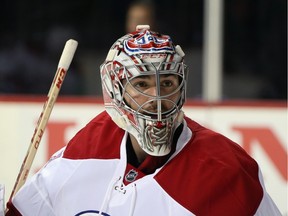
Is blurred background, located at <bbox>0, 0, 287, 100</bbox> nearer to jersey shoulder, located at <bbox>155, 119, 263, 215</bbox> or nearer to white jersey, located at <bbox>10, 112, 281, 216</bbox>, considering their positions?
white jersey, located at <bbox>10, 112, 281, 216</bbox>

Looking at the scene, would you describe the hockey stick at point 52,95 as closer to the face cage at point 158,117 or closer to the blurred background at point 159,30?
the face cage at point 158,117

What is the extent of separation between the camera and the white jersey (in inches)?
121

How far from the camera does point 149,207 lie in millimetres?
3131

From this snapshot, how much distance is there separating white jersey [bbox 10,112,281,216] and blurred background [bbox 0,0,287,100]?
3041mm

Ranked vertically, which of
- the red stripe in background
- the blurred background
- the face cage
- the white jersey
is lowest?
the red stripe in background

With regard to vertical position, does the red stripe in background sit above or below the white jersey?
below

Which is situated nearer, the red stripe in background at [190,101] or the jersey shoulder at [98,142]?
the jersey shoulder at [98,142]

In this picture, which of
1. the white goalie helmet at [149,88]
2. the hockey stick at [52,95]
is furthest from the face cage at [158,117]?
the hockey stick at [52,95]

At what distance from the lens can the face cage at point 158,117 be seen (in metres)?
3.14

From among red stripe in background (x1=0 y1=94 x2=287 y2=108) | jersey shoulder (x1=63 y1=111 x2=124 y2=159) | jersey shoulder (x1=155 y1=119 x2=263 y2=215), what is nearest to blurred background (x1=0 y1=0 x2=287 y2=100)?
red stripe in background (x1=0 y1=94 x2=287 y2=108)

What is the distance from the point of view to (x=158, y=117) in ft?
10.3

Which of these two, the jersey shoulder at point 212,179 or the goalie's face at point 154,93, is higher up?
the goalie's face at point 154,93

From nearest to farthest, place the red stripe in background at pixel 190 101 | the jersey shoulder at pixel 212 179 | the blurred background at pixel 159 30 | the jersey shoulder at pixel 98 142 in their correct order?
the jersey shoulder at pixel 212 179
the jersey shoulder at pixel 98 142
the red stripe in background at pixel 190 101
the blurred background at pixel 159 30

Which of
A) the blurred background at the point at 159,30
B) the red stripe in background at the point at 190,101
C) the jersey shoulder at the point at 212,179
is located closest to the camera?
the jersey shoulder at the point at 212,179
